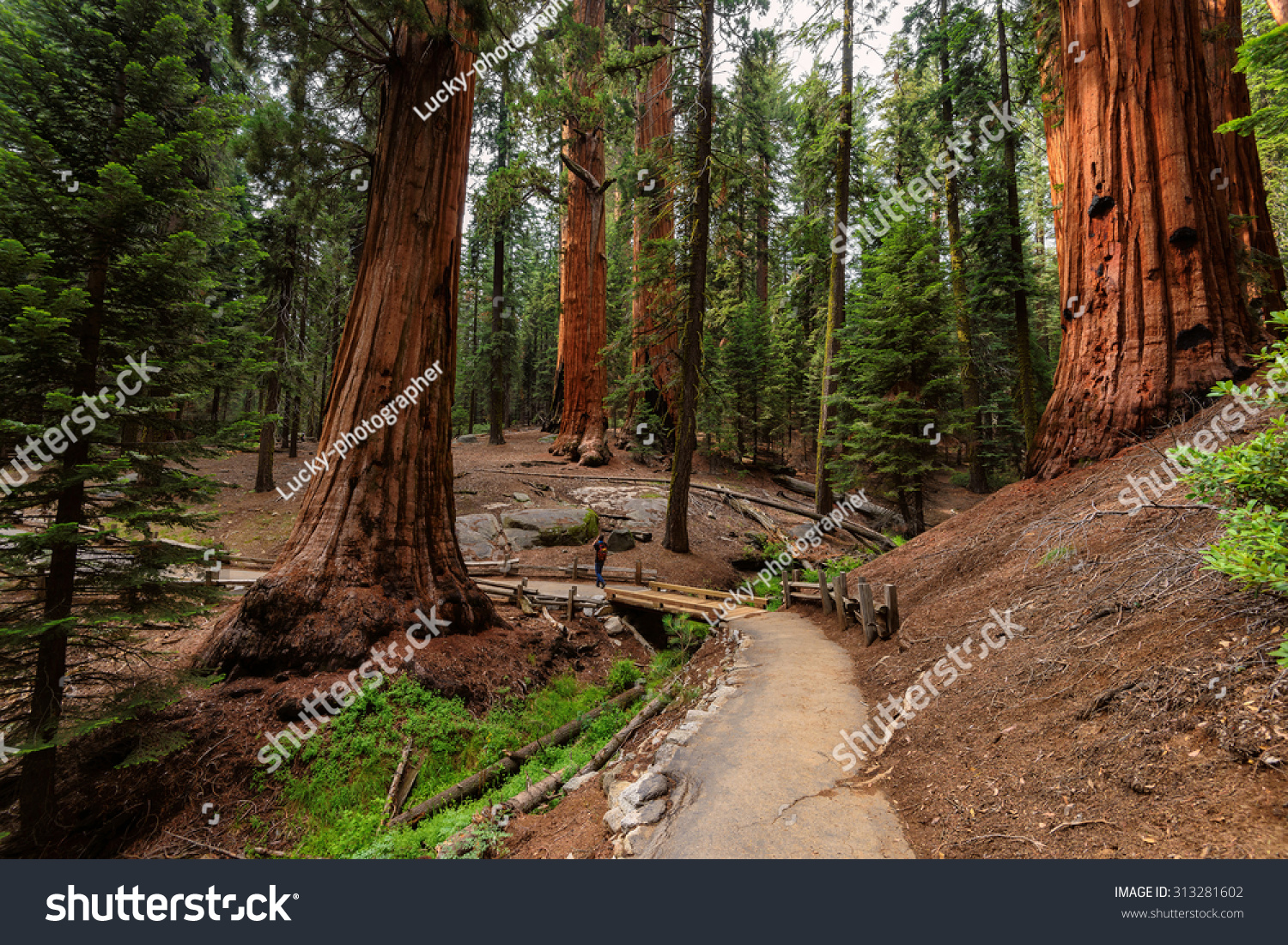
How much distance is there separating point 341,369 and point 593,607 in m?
A: 6.13

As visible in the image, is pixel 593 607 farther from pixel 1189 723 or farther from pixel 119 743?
pixel 1189 723

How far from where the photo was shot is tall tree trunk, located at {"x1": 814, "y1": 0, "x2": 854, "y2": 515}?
1528 centimetres

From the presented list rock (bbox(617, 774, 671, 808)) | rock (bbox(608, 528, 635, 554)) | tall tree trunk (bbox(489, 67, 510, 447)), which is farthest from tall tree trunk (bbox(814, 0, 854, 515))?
tall tree trunk (bbox(489, 67, 510, 447))

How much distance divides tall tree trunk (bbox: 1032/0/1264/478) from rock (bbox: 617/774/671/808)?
6.86 metres

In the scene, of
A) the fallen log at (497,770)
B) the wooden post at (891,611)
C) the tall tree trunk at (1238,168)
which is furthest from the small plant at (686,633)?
the tall tree trunk at (1238,168)

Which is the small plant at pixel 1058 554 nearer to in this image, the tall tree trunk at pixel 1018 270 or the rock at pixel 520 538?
the rock at pixel 520 538

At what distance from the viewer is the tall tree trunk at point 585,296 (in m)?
19.2

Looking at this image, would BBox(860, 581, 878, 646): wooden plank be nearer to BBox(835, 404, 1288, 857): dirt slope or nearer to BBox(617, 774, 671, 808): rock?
Answer: BBox(835, 404, 1288, 857): dirt slope

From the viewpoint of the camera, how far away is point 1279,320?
2660mm

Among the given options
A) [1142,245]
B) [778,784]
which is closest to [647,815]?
[778,784]

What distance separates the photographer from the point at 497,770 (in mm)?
5484

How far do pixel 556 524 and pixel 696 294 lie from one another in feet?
24.3

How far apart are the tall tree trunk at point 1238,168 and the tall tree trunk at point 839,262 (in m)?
8.56
